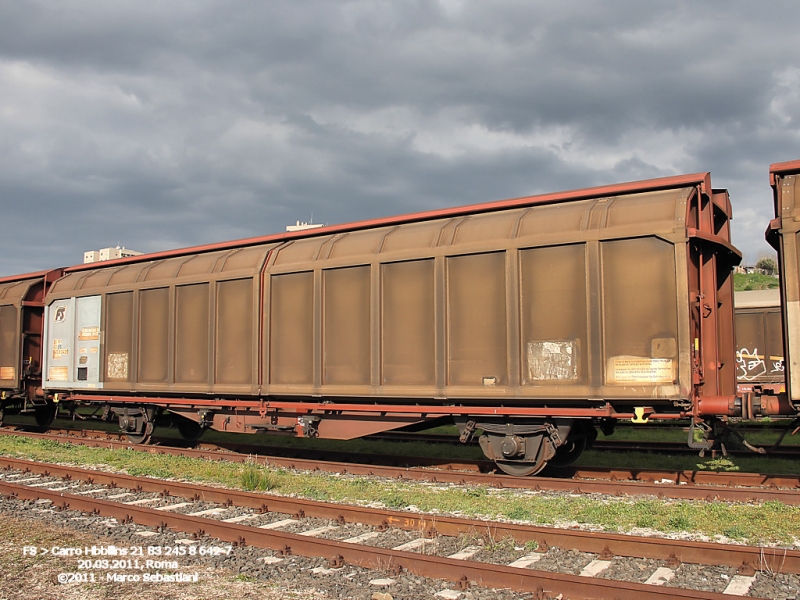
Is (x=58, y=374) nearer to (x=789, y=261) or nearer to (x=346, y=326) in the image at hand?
(x=346, y=326)

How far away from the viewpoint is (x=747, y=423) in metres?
17.0

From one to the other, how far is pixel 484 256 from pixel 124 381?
28.2 ft

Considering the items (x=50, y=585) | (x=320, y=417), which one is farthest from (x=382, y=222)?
(x=50, y=585)

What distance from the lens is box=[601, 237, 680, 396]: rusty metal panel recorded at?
312 inches

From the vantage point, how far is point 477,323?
30.3ft

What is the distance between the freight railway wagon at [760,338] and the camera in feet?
59.7

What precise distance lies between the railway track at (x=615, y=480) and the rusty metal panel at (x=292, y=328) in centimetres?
150

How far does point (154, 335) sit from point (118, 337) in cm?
128

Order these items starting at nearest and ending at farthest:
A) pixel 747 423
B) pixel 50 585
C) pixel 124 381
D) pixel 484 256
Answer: pixel 50 585 < pixel 484 256 < pixel 124 381 < pixel 747 423

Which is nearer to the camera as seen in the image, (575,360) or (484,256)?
(575,360)

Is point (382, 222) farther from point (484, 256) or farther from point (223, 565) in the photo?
point (223, 565)

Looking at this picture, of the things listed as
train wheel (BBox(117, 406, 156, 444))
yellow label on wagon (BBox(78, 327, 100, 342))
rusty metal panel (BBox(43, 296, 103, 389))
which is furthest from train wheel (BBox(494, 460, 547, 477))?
yellow label on wagon (BBox(78, 327, 100, 342))

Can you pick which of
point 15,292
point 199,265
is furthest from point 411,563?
point 15,292

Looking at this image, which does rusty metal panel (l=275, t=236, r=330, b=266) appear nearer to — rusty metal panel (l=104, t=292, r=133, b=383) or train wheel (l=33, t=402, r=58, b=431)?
rusty metal panel (l=104, t=292, r=133, b=383)
